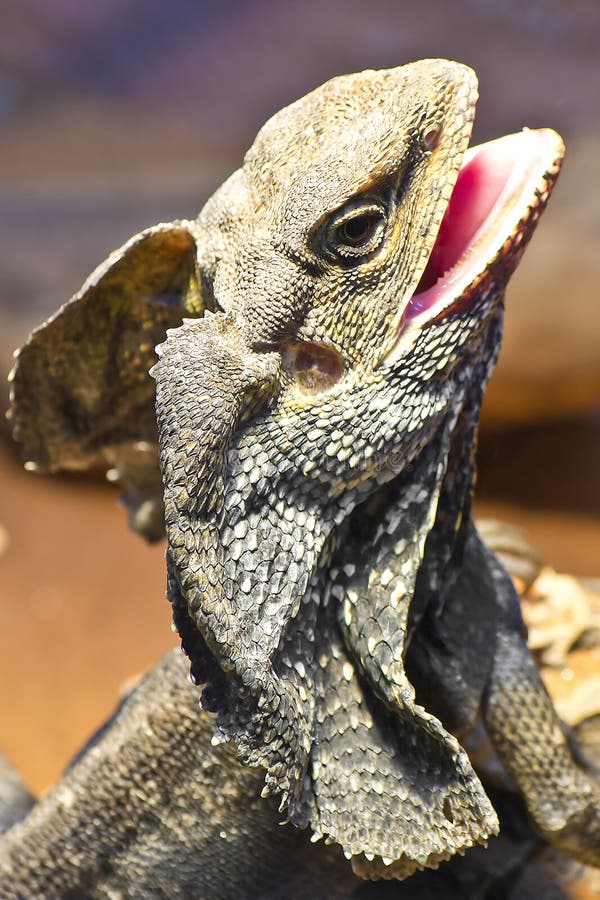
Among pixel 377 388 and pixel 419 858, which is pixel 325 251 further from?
pixel 419 858

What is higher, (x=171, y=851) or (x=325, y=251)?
(x=325, y=251)

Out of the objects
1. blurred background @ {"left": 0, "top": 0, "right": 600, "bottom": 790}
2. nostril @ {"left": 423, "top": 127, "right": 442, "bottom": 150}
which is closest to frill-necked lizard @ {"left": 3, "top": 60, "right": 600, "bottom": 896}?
nostril @ {"left": 423, "top": 127, "right": 442, "bottom": 150}

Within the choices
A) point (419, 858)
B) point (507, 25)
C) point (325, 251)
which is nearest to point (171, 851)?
point (419, 858)

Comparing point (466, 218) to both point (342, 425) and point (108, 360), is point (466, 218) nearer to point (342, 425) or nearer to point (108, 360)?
point (342, 425)

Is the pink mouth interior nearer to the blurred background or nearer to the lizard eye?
the lizard eye

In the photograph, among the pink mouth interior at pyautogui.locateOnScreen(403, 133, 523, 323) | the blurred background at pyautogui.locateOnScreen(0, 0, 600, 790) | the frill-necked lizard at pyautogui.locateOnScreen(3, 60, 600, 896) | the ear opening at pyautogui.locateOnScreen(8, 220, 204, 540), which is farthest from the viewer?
the blurred background at pyautogui.locateOnScreen(0, 0, 600, 790)

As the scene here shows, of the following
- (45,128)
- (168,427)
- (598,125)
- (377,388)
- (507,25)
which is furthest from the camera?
(45,128)

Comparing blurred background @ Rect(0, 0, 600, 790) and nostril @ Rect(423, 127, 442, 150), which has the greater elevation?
blurred background @ Rect(0, 0, 600, 790)

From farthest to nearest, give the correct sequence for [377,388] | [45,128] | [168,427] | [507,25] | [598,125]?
[45,128] < [598,125] < [507,25] < [377,388] < [168,427]
